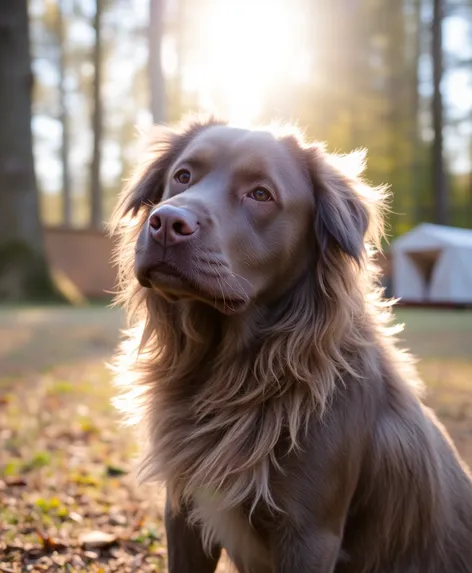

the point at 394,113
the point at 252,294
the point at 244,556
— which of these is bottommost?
the point at 244,556

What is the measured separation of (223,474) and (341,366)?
1.73 feet

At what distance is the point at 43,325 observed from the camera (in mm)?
9883

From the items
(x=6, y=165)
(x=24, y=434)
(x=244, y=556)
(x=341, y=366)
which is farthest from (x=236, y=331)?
(x=6, y=165)

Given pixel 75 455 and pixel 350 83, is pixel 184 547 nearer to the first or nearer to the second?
pixel 75 455

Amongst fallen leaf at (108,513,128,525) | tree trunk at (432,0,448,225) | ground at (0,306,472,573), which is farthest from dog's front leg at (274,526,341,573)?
tree trunk at (432,0,448,225)

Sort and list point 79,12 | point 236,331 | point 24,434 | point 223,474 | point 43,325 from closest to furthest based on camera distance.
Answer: point 223,474 → point 236,331 → point 24,434 → point 43,325 → point 79,12

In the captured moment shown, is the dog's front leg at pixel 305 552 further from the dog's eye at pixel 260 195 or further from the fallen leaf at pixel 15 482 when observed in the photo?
the fallen leaf at pixel 15 482

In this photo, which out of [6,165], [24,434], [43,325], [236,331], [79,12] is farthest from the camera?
[79,12]

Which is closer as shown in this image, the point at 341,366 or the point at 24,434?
the point at 341,366

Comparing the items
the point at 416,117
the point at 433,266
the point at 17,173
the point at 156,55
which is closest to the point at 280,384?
the point at 17,173

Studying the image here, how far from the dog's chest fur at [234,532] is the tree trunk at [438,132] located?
23.8 m

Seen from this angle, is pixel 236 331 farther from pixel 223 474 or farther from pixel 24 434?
pixel 24 434

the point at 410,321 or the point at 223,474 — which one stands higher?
the point at 223,474

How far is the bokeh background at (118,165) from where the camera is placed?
141 inches
